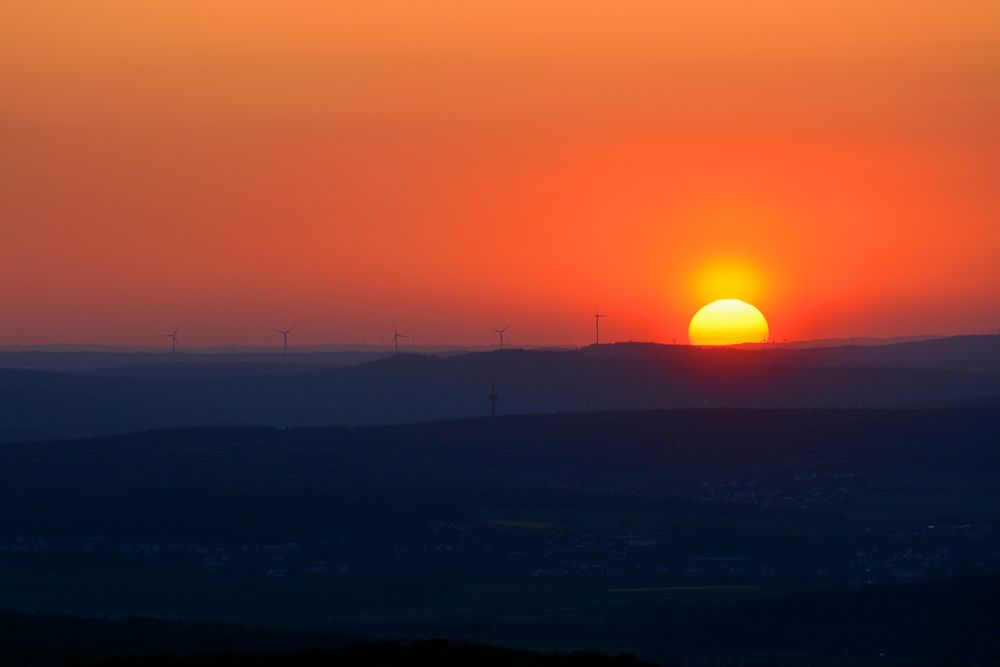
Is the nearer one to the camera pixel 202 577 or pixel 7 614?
pixel 7 614

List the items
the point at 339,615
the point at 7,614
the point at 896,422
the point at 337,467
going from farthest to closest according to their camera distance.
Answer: the point at 896,422, the point at 337,467, the point at 339,615, the point at 7,614

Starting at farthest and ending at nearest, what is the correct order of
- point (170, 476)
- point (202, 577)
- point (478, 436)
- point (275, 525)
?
point (478, 436) → point (170, 476) → point (275, 525) → point (202, 577)

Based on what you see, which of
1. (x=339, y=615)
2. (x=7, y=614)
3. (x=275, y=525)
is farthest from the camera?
(x=275, y=525)

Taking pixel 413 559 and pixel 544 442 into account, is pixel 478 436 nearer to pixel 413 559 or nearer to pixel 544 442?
pixel 544 442

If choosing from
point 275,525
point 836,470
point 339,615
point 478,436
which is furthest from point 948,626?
point 478,436

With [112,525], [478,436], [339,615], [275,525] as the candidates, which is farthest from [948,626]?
[478,436]

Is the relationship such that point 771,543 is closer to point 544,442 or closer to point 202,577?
point 202,577
